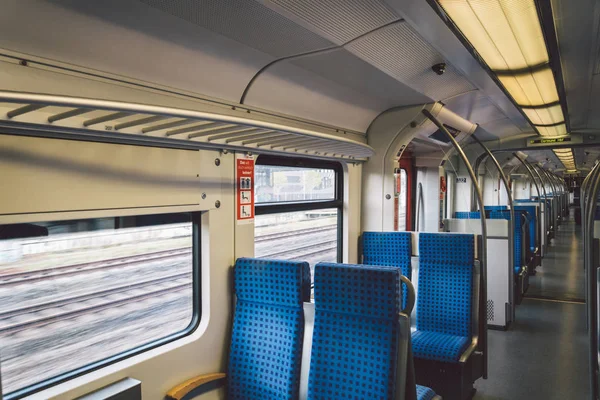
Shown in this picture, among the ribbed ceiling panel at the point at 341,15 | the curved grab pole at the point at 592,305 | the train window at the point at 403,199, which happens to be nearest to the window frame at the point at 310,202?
the ribbed ceiling panel at the point at 341,15

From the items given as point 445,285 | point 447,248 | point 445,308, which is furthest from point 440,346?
point 447,248

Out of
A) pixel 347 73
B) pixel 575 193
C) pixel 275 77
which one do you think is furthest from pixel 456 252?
pixel 575 193

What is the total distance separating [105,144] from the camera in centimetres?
229

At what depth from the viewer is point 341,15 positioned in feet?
7.25

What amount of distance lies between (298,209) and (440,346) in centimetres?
153

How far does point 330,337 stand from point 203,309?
2.86ft

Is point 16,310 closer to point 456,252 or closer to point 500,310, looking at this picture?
point 456,252

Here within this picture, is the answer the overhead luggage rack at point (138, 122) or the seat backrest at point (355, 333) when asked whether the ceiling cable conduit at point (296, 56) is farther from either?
the seat backrest at point (355, 333)

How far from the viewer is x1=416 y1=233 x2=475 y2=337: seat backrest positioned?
3.91m

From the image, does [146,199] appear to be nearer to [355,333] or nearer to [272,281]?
[272,281]

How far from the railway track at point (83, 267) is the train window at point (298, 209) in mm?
845

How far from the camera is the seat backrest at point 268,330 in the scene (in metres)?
2.71

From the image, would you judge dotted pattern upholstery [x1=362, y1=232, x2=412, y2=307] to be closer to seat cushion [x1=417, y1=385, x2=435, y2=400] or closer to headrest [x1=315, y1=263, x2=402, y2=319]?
seat cushion [x1=417, y1=385, x2=435, y2=400]

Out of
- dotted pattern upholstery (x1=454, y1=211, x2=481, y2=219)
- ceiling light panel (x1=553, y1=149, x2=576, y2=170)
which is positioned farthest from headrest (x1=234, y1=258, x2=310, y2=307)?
ceiling light panel (x1=553, y1=149, x2=576, y2=170)
